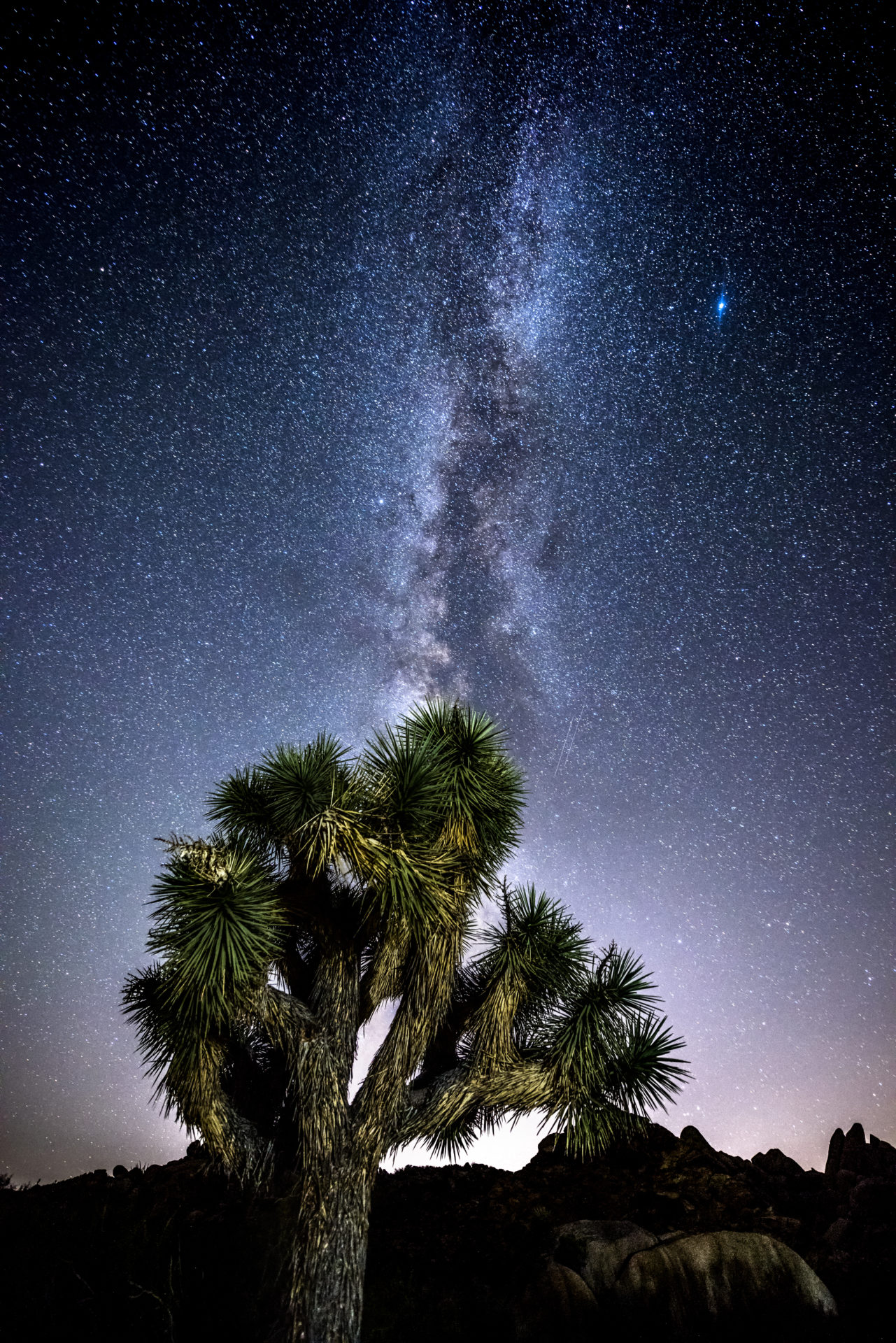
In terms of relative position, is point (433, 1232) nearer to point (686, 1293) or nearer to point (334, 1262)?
point (686, 1293)

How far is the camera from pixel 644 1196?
8852mm

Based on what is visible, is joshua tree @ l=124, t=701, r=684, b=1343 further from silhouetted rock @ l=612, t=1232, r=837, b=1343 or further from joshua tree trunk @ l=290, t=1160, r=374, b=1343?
silhouetted rock @ l=612, t=1232, r=837, b=1343

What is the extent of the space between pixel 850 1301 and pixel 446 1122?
5094mm

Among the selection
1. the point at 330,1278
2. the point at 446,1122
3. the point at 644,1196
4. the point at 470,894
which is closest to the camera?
the point at 330,1278

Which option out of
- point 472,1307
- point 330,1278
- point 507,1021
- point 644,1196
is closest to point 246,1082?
point 330,1278

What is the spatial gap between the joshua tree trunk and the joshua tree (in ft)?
0.05

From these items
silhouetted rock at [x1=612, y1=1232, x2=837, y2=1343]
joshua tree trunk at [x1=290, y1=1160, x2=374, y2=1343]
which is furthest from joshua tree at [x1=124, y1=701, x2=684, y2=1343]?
silhouetted rock at [x1=612, y1=1232, x2=837, y2=1343]

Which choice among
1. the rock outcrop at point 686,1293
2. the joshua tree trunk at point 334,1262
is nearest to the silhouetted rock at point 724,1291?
the rock outcrop at point 686,1293

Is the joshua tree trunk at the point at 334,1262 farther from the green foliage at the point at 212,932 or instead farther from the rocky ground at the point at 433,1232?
the green foliage at the point at 212,932

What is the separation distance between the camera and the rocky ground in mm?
6590

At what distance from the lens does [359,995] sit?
7.08 m

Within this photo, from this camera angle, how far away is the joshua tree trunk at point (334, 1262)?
538 centimetres

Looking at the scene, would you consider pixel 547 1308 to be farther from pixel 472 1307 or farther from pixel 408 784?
pixel 408 784

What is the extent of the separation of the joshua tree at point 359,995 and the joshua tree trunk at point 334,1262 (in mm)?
15
